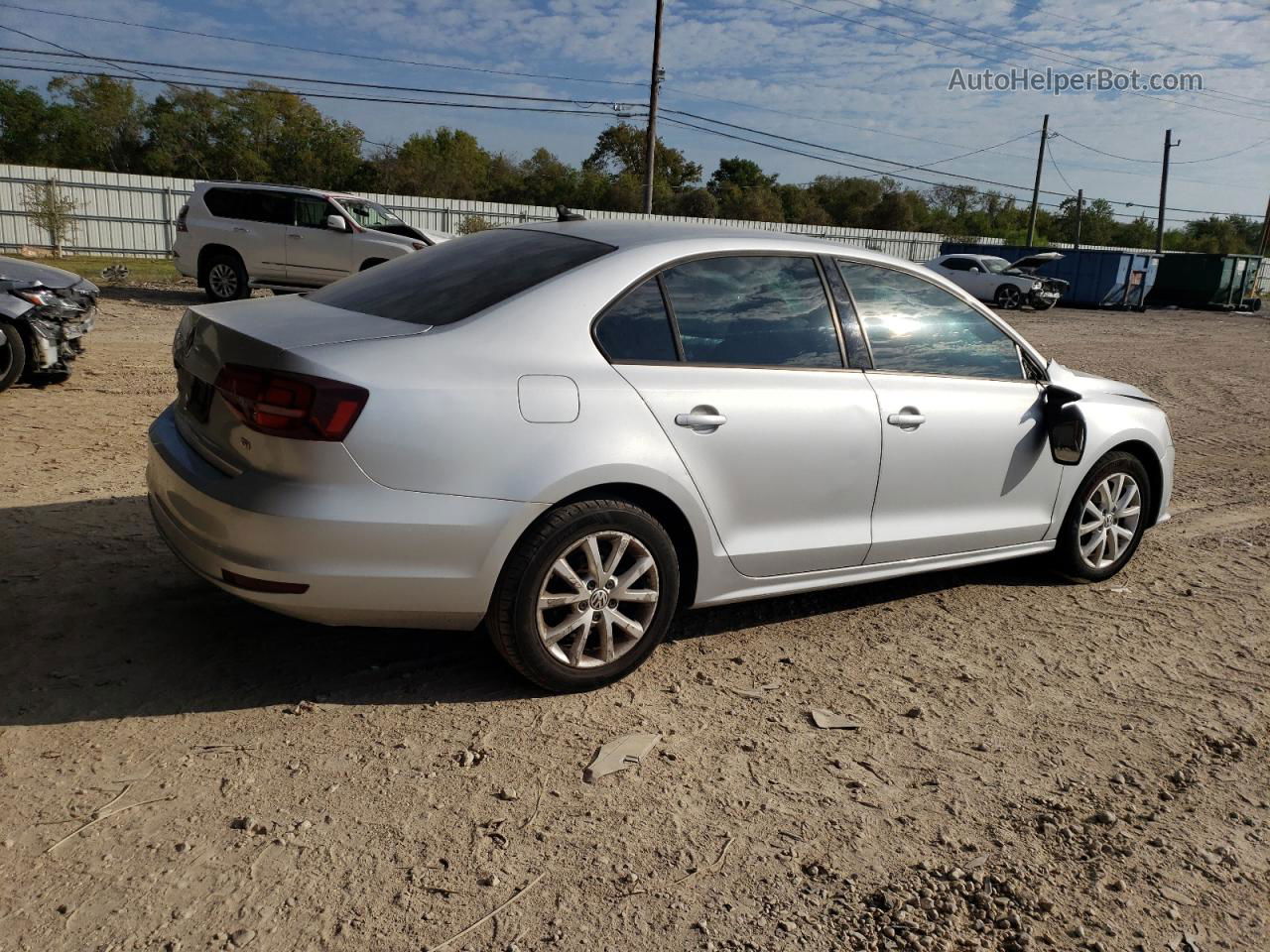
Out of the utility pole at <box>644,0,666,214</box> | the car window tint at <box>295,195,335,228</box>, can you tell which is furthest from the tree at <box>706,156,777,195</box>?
the car window tint at <box>295,195,335,228</box>

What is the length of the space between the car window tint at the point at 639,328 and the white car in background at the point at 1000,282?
27.6 m

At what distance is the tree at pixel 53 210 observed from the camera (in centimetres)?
2734

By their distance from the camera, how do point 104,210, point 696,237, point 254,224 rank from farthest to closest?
point 104,210 → point 254,224 → point 696,237

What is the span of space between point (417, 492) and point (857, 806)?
1652 mm

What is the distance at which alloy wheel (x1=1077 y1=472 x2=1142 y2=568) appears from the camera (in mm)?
5230

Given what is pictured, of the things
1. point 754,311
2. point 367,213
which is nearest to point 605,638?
point 754,311

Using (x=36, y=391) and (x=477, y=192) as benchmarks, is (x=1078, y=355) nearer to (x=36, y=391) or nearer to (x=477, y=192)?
(x=36, y=391)

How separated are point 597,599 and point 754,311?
1321 millimetres

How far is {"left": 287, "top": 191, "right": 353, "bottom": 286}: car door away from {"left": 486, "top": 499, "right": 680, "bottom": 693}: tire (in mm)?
14265

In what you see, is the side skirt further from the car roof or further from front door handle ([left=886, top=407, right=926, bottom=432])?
the car roof

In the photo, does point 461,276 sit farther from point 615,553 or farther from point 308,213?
point 308,213

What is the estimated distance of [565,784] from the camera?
123 inches

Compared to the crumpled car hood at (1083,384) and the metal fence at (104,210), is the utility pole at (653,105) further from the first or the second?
the crumpled car hood at (1083,384)

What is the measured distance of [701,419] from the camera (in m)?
3.69
